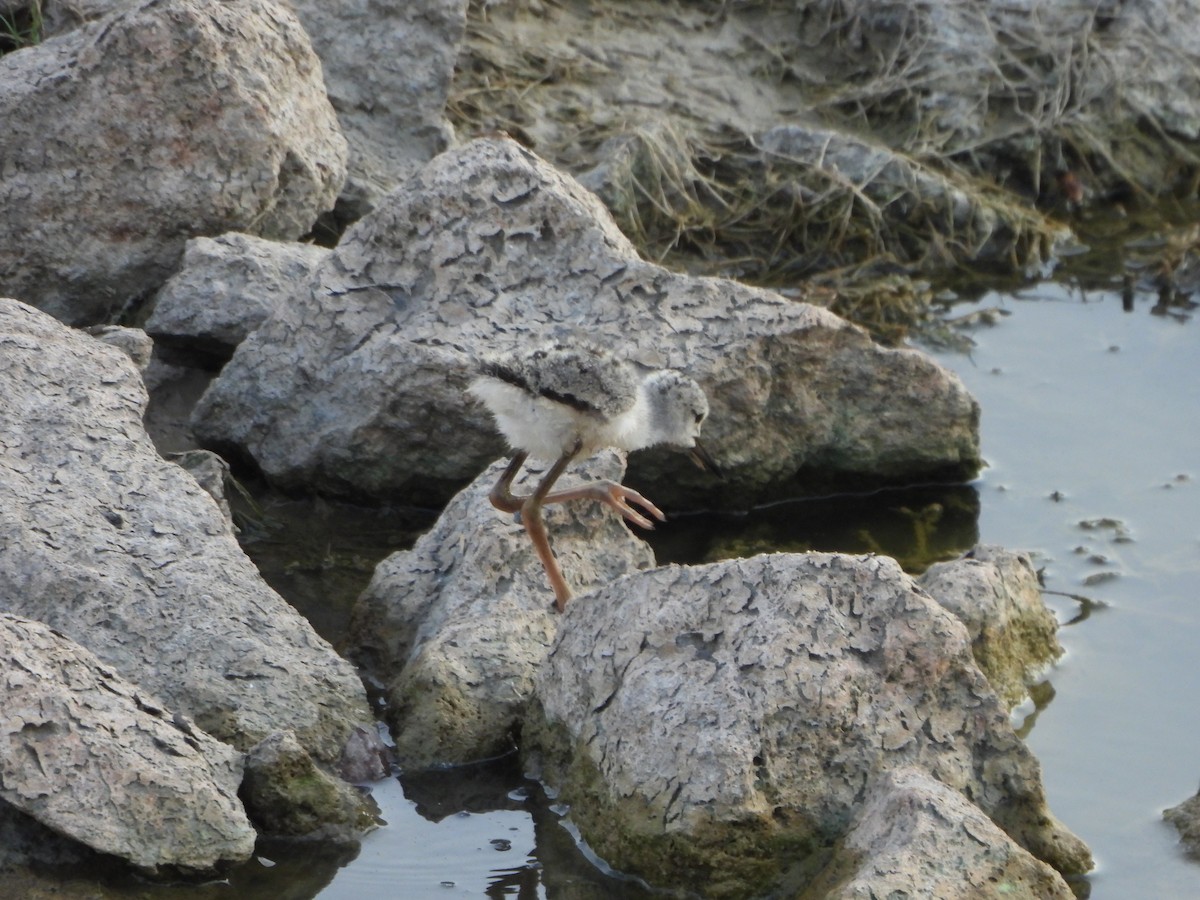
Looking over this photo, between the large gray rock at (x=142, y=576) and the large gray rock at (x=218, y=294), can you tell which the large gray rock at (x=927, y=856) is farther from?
the large gray rock at (x=218, y=294)

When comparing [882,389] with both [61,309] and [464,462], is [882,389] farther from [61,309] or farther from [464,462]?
[61,309]

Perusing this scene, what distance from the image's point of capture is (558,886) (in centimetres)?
435

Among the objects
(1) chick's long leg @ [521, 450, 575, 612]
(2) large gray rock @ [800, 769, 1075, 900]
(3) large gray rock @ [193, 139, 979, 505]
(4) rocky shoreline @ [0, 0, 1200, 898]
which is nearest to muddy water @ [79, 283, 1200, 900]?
(4) rocky shoreline @ [0, 0, 1200, 898]

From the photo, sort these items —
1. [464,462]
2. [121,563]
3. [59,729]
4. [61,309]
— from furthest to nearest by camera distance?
1. [61,309]
2. [464,462]
3. [121,563]
4. [59,729]

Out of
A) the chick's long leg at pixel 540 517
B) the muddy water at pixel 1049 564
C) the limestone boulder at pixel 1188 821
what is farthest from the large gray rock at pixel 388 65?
the limestone boulder at pixel 1188 821

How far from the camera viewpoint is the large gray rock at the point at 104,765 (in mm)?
3982

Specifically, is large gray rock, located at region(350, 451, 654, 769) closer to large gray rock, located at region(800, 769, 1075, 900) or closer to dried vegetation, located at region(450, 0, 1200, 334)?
large gray rock, located at region(800, 769, 1075, 900)

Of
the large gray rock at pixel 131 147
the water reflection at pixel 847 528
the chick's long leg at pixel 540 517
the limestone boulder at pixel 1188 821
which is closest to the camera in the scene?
the limestone boulder at pixel 1188 821

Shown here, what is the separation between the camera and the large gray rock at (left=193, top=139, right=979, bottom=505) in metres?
6.17

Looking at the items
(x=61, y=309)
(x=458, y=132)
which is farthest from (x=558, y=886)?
(x=458, y=132)

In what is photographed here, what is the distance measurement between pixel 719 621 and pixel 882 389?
7.71ft

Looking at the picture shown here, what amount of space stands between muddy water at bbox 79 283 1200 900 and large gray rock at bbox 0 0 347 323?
128cm

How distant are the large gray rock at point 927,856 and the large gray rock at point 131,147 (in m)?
3.89

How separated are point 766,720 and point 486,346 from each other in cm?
232
